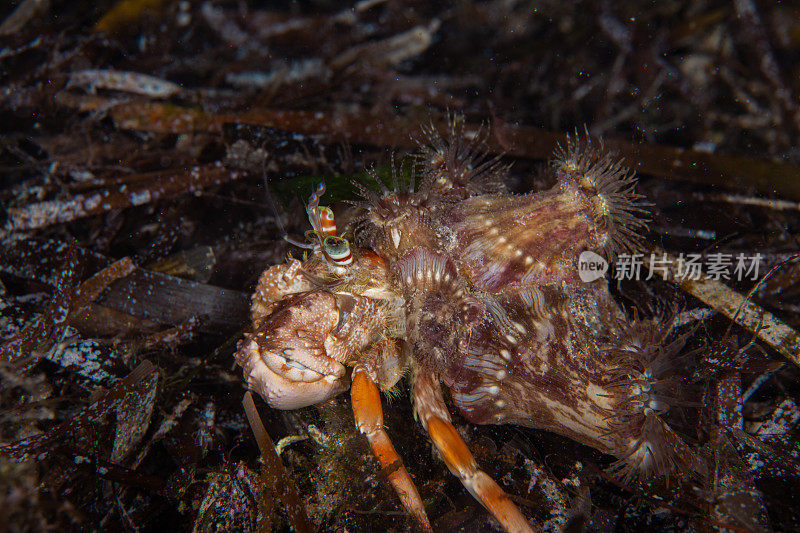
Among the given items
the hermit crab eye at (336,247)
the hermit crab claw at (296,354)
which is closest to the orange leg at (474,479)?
the hermit crab claw at (296,354)

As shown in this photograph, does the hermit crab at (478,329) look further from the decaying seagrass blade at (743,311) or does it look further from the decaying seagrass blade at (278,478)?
the decaying seagrass blade at (743,311)

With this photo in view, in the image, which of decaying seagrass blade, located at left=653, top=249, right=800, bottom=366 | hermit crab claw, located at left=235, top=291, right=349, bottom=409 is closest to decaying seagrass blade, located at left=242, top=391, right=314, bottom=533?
hermit crab claw, located at left=235, top=291, right=349, bottom=409

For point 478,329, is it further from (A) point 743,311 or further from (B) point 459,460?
(A) point 743,311

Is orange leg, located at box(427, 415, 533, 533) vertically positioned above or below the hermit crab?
below

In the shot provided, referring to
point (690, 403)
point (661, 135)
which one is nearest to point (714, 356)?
point (690, 403)

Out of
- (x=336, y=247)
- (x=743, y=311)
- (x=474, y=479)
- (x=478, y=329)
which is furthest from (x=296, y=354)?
(x=743, y=311)

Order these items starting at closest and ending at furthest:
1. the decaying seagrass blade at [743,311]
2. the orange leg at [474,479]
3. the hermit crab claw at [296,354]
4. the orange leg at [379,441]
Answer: the orange leg at [474,479] → the orange leg at [379,441] → the hermit crab claw at [296,354] → the decaying seagrass blade at [743,311]

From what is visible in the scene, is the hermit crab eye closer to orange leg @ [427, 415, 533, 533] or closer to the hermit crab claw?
the hermit crab claw
